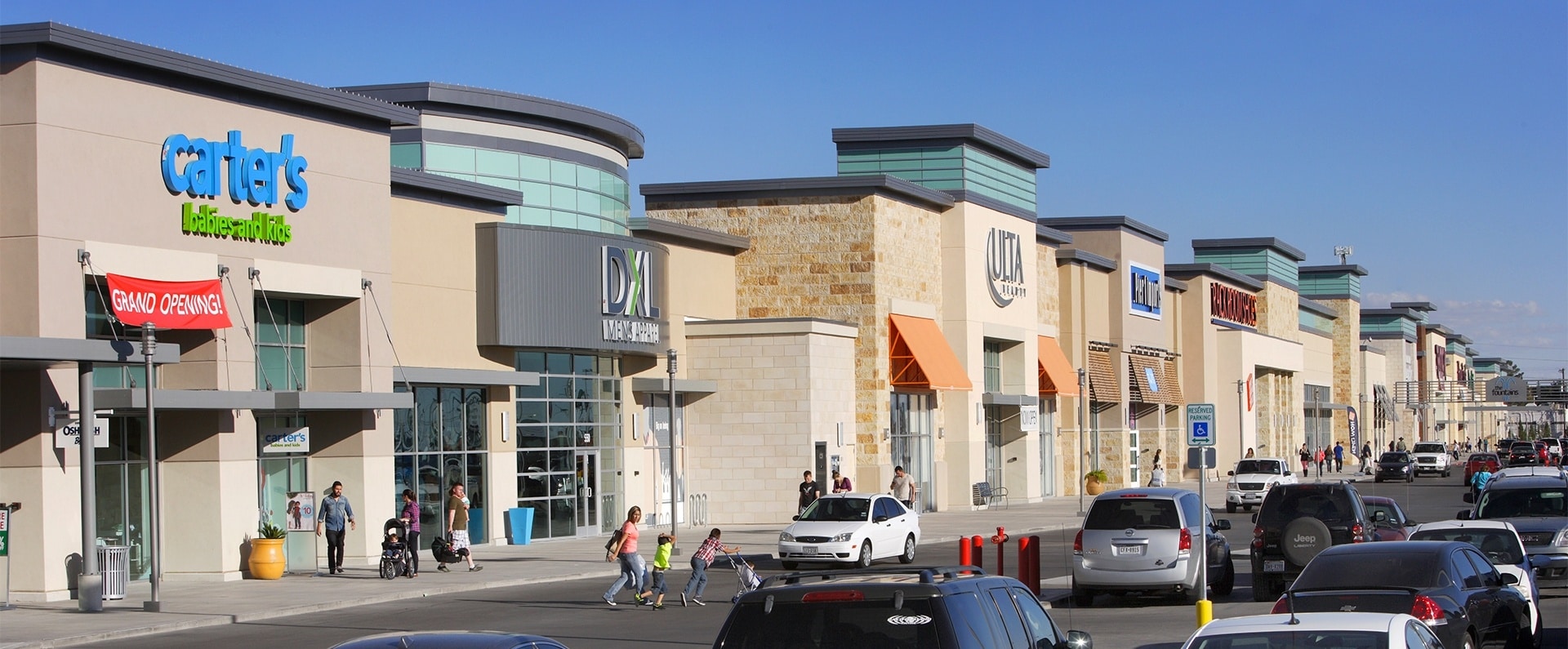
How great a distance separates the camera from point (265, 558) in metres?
29.0

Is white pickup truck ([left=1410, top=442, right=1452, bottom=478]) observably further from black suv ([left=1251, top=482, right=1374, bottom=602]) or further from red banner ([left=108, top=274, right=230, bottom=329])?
red banner ([left=108, top=274, right=230, bottom=329])

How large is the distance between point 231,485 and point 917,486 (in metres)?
26.6

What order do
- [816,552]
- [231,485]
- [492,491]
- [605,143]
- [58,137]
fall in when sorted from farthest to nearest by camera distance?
[605,143] < [492,491] < [816,552] < [231,485] < [58,137]

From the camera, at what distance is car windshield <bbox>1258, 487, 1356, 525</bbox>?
78.2 feet

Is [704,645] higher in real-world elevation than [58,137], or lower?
lower

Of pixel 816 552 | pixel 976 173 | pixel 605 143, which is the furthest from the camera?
pixel 976 173

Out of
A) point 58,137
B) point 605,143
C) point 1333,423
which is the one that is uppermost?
point 605,143

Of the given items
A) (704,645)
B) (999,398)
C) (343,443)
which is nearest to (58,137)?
(343,443)

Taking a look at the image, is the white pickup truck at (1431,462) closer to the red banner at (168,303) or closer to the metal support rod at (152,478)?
the red banner at (168,303)

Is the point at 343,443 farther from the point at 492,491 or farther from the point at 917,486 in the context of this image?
the point at 917,486

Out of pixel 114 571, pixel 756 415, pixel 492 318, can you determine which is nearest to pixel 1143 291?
pixel 756 415

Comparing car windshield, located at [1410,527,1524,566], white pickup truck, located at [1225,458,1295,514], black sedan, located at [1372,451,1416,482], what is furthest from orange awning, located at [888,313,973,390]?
black sedan, located at [1372,451,1416,482]

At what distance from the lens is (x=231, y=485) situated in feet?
94.2

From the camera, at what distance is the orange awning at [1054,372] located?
6081cm
